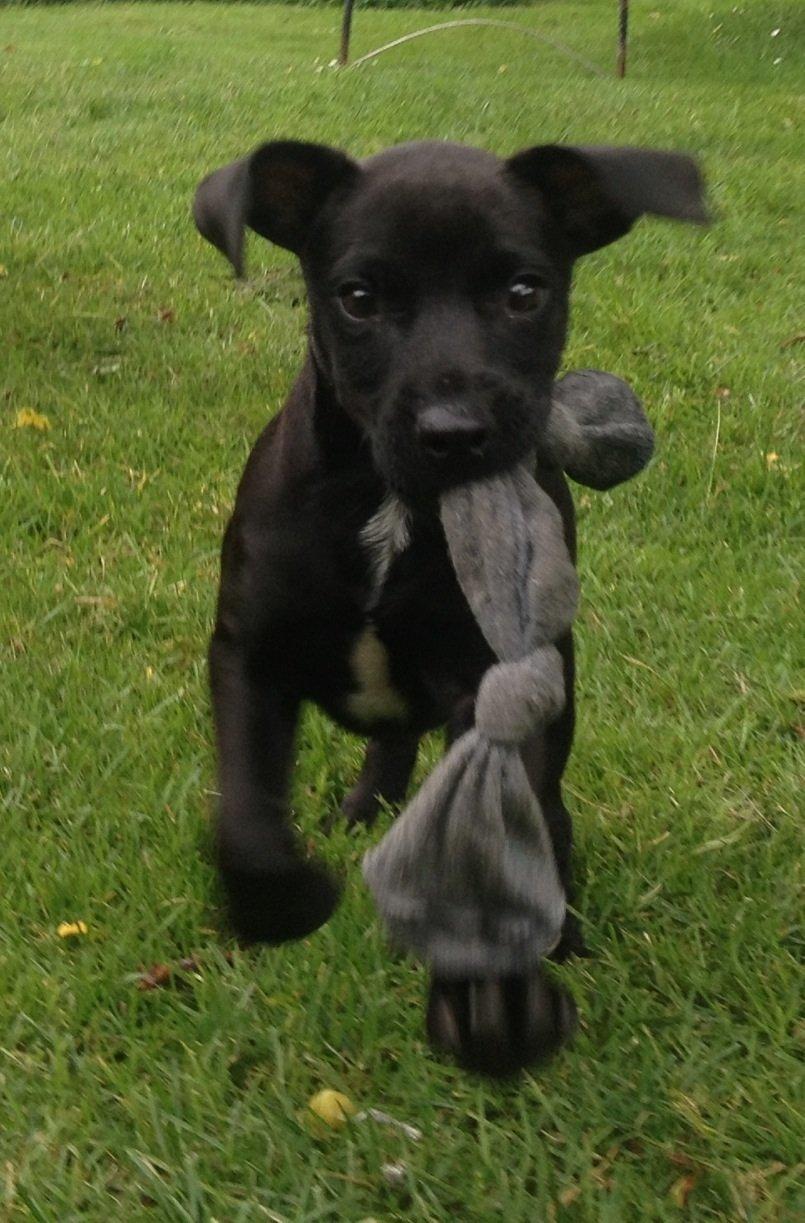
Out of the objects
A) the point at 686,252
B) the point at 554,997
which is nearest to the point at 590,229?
the point at 554,997

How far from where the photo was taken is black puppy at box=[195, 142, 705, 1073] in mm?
1958

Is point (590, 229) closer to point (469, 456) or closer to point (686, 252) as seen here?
point (469, 456)

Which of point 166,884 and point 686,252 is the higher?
point 166,884

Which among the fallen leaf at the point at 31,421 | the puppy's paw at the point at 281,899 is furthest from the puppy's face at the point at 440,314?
the fallen leaf at the point at 31,421

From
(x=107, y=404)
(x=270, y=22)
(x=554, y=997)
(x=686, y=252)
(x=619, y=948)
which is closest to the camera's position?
(x=554, y=997)

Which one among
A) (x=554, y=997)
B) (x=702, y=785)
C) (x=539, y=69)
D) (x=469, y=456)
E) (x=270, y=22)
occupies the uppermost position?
(x=469, y=456)

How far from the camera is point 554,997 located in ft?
5.81

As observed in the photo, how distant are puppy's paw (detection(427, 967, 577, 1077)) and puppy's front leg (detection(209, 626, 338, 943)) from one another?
298mm

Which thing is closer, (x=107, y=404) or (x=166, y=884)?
(x=166, y=884)

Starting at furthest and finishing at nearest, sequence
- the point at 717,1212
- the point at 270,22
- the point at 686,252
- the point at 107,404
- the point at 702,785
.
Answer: the point at 270,22 < the point at 686,252 < the point at 107,404 < the point at 702,785 < the point at 717,1212

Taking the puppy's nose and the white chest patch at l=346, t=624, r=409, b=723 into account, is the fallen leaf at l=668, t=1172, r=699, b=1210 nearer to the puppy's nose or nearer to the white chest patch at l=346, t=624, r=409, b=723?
the white chest patch at l=346, t=624, r=409, b=723

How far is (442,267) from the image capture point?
2014 mm

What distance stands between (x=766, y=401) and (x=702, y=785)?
2142mm

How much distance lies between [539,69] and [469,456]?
11.1 metres
